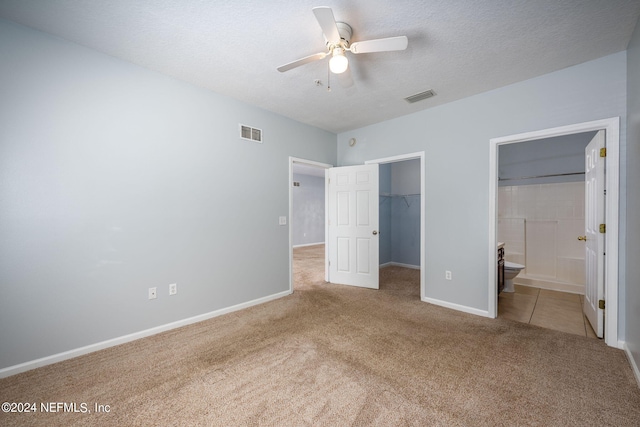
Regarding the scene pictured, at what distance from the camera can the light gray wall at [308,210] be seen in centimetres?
900

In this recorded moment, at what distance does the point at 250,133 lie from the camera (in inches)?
134

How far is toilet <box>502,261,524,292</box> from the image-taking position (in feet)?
12.6

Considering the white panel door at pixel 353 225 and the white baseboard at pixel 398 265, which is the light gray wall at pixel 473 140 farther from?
the white baseboard at pixel 398 265

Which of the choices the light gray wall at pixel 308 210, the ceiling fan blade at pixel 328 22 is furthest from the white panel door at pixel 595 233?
the light gray wall at pixel 308 210

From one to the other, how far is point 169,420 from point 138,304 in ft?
4.52

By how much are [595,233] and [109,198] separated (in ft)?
15.5

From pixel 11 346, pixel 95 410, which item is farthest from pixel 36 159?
pixel 95 410

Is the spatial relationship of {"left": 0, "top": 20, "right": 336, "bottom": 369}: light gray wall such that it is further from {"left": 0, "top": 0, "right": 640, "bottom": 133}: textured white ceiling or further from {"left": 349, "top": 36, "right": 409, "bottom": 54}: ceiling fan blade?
{"left": 349, "top": 36, "right": 409, "bottom": 54}: ceiling fan blade

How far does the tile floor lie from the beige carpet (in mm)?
283

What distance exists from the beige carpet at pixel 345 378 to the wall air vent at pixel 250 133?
7.49 ft

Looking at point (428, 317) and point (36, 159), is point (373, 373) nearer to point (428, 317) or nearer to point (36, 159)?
point (428, 317)

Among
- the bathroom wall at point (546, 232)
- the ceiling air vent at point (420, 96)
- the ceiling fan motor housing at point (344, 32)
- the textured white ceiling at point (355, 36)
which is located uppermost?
the textured white ceiling at point (355, 36)

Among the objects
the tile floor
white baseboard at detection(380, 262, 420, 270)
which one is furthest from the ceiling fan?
white baseboard at detection(380, 262, 420, 270)

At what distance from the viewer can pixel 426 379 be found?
190 centimetres
